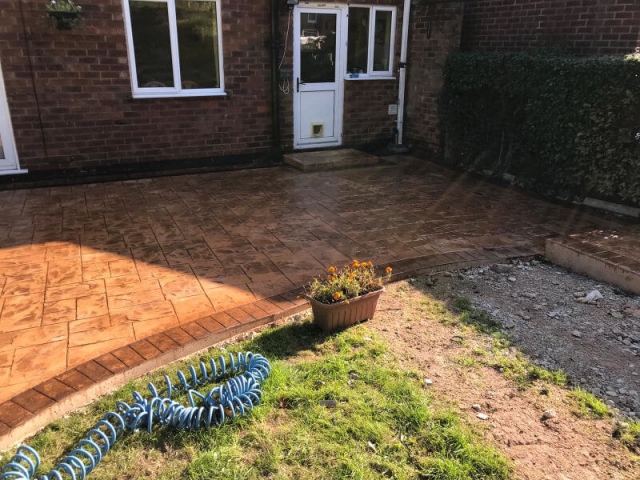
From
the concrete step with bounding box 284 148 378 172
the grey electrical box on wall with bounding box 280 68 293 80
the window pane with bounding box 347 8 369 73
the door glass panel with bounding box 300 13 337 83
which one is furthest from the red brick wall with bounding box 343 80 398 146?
the grey electrical box on wall with bounding box 280 68 293 80

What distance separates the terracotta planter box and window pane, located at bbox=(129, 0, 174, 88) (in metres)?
5.23

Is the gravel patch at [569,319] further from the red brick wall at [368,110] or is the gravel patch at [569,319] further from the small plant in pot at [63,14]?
the small plant in pot at [63,14]

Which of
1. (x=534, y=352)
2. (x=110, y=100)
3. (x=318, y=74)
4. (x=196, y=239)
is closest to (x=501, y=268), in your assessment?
(x=534, y=352)

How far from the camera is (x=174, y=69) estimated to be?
737 centimetres

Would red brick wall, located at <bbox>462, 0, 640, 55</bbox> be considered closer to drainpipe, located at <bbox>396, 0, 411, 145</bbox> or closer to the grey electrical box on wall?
drainpipe, located at <bbox>396, 0, 411, 145</bbox>

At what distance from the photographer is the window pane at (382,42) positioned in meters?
8.60

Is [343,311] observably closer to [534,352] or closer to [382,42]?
[534,352]

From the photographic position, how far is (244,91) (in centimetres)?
785

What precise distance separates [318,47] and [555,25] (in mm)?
3415

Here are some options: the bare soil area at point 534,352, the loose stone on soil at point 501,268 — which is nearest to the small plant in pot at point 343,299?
the bare soil area at point 534,352

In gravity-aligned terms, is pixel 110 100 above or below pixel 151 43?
below

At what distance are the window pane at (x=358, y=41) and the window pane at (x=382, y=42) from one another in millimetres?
181

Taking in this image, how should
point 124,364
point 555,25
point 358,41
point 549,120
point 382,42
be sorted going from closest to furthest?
point 124,364 < point 549,120 < point 555,25 < point 358,41 < point 382,42

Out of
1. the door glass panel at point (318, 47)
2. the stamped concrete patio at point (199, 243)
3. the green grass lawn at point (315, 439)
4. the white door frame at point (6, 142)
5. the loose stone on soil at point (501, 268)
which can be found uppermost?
the door glass panel at point (318, 47)
